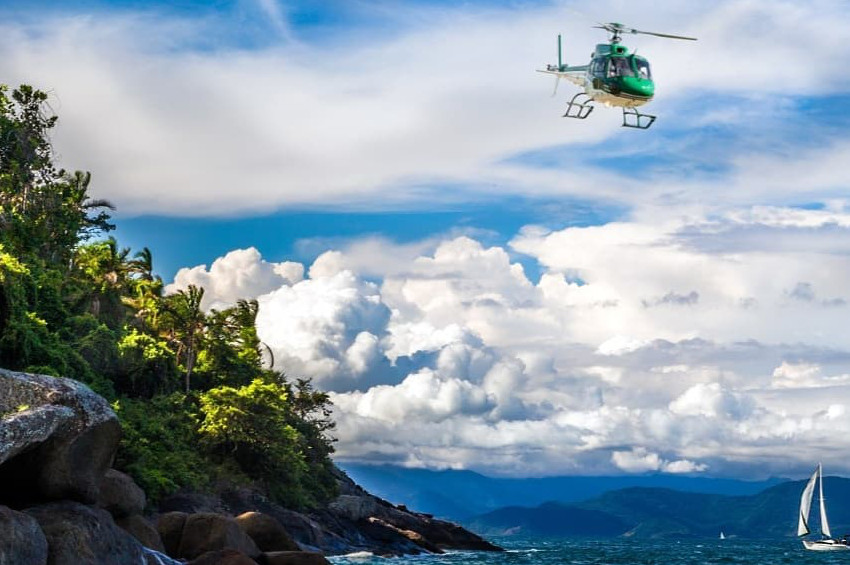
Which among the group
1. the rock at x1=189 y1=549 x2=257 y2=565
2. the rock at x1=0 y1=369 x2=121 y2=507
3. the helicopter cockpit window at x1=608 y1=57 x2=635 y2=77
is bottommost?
the rock at x1=189 y1=549 x2=257 y2=565

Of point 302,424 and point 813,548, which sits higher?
point 302,424

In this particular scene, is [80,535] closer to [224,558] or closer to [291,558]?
[224,558]

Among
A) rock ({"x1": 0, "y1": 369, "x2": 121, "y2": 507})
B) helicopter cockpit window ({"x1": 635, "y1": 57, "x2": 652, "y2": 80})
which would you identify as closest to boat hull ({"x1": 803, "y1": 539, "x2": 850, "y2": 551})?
helicopter cockpit window ({"x1": 635, "y1": 57, "x2": 652, "y2": 80})

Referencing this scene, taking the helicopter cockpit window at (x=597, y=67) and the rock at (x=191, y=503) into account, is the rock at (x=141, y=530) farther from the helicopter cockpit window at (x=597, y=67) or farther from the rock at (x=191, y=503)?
the helicopter cockpit window at (x=597, y=67)

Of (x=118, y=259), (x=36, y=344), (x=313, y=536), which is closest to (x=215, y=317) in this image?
(x=118, y=259)

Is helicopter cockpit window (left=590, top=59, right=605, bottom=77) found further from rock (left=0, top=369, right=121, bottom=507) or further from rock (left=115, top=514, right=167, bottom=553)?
rock (left=0, top=369, right=121, bottom=507)

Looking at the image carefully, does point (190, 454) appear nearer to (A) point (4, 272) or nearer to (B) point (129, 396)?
(B) point (129, 396)
